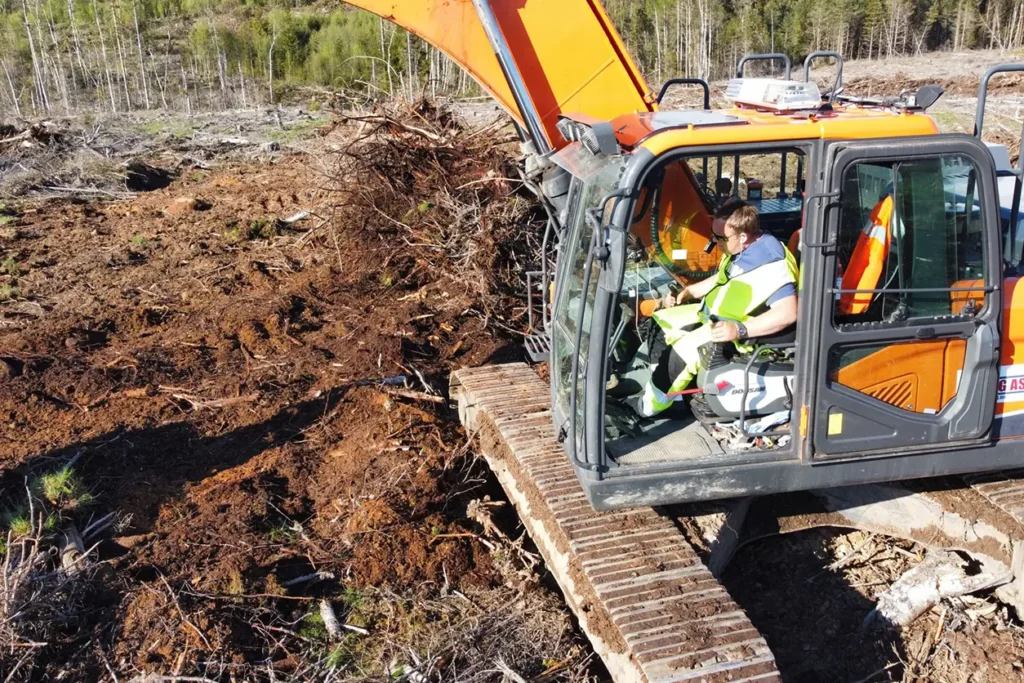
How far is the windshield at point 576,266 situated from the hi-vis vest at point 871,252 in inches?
38.9

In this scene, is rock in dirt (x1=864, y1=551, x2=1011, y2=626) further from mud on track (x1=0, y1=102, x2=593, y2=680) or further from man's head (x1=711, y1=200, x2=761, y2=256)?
man's head (x1=711, y1=200, x2=761, y2=256)

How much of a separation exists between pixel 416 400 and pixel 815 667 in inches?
119

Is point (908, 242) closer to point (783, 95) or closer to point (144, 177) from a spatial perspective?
point (783, 95)

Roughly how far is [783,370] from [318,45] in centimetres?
2177

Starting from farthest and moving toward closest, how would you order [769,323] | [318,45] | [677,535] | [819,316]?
[318,45]
[677,535]
[769,323]
[819,316]

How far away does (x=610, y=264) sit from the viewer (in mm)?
3547

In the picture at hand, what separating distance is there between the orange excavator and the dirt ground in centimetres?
46

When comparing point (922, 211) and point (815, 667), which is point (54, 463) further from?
point (922, 211)

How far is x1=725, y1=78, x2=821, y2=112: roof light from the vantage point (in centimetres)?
390

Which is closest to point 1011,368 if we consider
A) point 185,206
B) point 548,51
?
point 548,51

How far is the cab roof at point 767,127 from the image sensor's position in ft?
11.5

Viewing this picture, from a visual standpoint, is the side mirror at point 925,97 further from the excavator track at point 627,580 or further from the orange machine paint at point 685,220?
the excavator track at point 627,580

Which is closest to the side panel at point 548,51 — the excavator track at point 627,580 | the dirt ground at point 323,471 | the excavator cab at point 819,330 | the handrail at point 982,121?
the excavator cab at point 819,330

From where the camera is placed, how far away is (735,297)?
12.7ft
